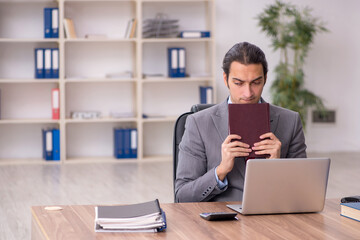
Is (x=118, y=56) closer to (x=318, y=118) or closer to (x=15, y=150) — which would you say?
(x=15, y=150)

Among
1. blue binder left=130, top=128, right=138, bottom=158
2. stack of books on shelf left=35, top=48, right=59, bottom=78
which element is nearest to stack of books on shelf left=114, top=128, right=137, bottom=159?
blue binder left=130, top=128, right=138, bottom=158

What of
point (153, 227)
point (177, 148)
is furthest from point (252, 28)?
point (153, 227)

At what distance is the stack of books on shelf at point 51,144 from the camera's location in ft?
21.1

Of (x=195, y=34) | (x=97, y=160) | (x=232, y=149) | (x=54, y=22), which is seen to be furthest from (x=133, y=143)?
(x=232, y=149)

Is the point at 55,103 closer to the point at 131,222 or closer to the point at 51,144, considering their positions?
the point at 51,144

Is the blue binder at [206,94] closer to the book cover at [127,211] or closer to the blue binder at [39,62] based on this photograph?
the blue binder at [39,62]

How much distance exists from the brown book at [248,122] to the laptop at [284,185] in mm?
207

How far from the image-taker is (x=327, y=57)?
718 cm

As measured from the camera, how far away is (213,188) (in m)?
2.20

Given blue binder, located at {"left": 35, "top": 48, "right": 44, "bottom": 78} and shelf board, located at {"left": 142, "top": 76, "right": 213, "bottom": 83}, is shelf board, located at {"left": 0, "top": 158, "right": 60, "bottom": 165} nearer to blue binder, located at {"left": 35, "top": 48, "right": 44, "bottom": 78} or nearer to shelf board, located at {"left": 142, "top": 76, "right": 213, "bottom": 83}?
blue binder, located at {"left": 35, "top": 48, "right": 44, "bottom": 78}

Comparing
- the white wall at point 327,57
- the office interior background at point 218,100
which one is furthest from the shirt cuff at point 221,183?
the white wall at point 327,57

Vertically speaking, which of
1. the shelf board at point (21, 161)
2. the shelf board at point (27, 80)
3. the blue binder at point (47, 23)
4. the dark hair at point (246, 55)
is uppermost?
the blue binder at point (47, 23)

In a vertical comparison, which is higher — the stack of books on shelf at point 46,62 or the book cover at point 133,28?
Answer: the book cover at point 133,28

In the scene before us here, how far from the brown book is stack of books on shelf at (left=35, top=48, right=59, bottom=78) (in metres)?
4.68
